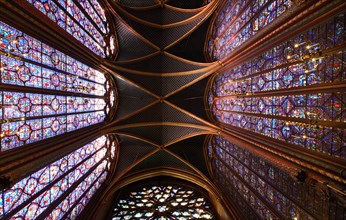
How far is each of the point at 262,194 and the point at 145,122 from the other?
7.89m

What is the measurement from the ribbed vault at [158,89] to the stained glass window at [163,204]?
1.20 metres

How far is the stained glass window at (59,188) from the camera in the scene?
6078 mm

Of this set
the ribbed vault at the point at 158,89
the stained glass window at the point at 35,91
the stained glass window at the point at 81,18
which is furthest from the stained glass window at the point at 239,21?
the stained glass window at the point at 35,91

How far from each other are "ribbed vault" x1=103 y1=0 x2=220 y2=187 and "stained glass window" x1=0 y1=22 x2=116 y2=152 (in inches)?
131

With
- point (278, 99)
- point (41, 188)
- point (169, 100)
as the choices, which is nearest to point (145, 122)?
point (169, 100)

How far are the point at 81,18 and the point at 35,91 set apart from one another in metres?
4.38

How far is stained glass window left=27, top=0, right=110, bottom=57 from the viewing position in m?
7.44

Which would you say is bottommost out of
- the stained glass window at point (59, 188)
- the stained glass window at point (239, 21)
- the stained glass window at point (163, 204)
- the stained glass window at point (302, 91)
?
the stained glass window at point (163, 204)

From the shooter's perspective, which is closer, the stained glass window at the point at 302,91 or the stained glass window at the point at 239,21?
the stained glass window at the point at 302,91

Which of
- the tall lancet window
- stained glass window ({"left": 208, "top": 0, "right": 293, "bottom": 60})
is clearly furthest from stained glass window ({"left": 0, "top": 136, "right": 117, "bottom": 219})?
stained glass window ({"left": 208, "top": 0, "right": 293, "bottom": 60})

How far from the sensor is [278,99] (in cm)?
702

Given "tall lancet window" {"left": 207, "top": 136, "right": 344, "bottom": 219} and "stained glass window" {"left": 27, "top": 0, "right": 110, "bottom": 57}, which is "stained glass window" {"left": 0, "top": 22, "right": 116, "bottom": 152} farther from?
"tall lancet window" {"left": 207, "top": 136, "right": 344, "bottom": 219}

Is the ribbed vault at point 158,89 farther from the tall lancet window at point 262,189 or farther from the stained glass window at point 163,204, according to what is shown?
the tall lancet window at point 262,189

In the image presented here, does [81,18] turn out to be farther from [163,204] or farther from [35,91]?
[163,204]
